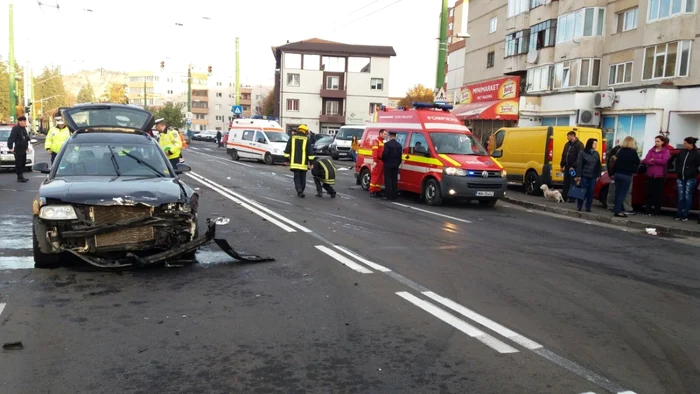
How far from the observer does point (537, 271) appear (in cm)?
737

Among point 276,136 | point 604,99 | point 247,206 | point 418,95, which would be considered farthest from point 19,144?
point 418,95

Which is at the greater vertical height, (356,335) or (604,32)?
(604,32)

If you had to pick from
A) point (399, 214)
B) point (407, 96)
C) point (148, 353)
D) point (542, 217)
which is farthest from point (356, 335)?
point (407, 96)

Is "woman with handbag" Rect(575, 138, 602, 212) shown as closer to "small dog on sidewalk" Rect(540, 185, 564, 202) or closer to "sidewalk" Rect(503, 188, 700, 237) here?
"sidewalk" Rect(503, 188, 700, 237)

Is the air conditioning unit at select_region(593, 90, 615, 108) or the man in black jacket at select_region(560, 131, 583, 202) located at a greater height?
the air conditioning unit at select_region(593, 90, 615, 108)

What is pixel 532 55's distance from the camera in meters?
36.7

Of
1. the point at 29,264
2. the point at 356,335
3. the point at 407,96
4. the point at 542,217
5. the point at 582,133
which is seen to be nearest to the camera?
the point at 356,335

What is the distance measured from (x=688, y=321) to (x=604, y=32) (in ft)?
99.1

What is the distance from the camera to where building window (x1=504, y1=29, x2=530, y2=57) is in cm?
3819

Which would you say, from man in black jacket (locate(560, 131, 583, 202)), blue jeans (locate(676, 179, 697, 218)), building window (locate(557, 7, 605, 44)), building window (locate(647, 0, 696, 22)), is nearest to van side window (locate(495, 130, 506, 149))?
man in black jacket (locate(560, 131, 583, 202))

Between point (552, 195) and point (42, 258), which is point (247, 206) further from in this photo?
point (552, 195)

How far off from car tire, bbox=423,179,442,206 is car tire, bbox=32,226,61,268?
9.32 metres

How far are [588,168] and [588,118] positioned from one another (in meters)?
18.0

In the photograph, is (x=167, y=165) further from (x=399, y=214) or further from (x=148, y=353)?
(x=399, y=214)
